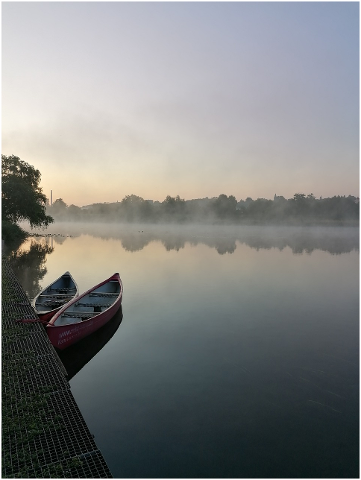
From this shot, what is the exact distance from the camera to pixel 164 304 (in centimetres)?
1750

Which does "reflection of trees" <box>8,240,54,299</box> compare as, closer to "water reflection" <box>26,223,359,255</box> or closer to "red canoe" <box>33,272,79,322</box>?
"red canoe" <box>33,272,79,322</box>

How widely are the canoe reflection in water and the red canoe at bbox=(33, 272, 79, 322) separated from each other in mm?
1738

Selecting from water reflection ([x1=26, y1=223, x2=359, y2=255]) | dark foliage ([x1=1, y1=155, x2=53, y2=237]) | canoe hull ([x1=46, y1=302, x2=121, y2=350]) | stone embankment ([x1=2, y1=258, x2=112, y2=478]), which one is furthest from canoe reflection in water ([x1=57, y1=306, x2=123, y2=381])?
dark foliage ([x1=1, y1=155, x2=53, y2=237])

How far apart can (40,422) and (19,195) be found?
40973 mm

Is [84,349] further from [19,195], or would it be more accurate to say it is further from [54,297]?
[19,195]

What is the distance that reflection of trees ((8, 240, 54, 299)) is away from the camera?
65.2 feet

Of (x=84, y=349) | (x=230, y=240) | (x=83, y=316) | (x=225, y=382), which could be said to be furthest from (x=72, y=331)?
(x=230, y=240)

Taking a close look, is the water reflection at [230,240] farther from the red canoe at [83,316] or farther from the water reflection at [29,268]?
the red canoe at [83,316]

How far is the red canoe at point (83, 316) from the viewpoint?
10797 mm

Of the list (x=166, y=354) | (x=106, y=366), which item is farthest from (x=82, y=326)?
(x=166, y=354)

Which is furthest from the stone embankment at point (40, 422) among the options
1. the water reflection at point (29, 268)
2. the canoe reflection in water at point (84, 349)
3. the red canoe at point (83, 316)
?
the water reflection at point (29, 268)

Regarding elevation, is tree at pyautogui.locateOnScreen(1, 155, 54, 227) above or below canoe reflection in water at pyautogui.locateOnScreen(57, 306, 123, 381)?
above

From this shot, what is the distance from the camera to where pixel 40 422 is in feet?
19.7

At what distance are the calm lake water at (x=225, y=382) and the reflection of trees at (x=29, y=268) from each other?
1.50ft
